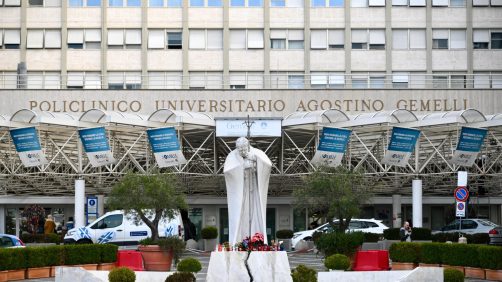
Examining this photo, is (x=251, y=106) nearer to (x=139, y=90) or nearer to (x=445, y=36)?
(x=139, y=90)

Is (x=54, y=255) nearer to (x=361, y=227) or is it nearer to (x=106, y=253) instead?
(x=106, y=253)

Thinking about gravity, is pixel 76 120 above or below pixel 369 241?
above

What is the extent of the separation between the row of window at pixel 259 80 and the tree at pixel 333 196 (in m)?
22.8

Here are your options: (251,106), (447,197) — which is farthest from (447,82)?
(251,106)

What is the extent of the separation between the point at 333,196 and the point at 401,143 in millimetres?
5337

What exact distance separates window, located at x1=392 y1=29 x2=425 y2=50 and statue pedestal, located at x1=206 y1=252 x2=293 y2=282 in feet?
134

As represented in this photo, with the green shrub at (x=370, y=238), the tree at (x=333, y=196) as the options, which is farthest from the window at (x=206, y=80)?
the tree at (x=333, y=196)

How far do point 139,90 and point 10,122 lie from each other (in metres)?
14.8

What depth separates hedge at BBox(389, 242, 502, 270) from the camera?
28203 mm

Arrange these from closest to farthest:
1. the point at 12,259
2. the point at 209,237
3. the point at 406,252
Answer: the point at 12,259 → the point at 406,252 → the point at 209,237

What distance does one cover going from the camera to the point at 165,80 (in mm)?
60312

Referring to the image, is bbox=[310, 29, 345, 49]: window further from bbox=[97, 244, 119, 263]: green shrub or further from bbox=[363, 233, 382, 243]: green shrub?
bbox=[97, 244, 119, 263]: green shrub

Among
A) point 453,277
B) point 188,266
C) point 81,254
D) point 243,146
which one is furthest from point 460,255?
point 81,254

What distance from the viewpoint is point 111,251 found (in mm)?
31703
